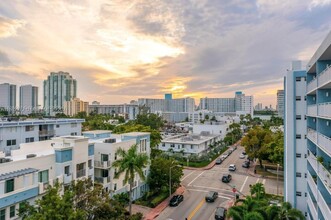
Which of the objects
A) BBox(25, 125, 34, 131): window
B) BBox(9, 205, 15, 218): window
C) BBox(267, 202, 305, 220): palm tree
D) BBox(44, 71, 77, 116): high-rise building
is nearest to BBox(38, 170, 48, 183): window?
BBox(9, 205, 15, 218): window

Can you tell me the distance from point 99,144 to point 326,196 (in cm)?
A: 2165

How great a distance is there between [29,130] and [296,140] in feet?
125

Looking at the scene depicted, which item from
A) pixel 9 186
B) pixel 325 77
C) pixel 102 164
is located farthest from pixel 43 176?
pixel 325 77

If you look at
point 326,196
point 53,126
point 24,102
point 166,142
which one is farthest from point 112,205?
point 24,102

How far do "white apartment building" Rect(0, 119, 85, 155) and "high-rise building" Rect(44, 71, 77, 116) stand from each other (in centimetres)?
10716

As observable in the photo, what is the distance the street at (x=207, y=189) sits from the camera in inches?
1143

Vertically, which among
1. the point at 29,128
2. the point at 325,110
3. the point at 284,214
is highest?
the point at 325,110

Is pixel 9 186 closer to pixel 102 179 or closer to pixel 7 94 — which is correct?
pixel 102 179

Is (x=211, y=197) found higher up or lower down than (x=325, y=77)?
lower down

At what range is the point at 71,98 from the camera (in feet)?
512

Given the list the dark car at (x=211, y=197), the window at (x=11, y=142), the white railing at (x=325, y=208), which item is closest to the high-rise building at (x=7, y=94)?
the window at (x=11, y=142)

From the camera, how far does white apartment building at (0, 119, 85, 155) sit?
122 ft

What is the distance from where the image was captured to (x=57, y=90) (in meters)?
150

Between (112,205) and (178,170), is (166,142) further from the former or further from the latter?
(112,205)
